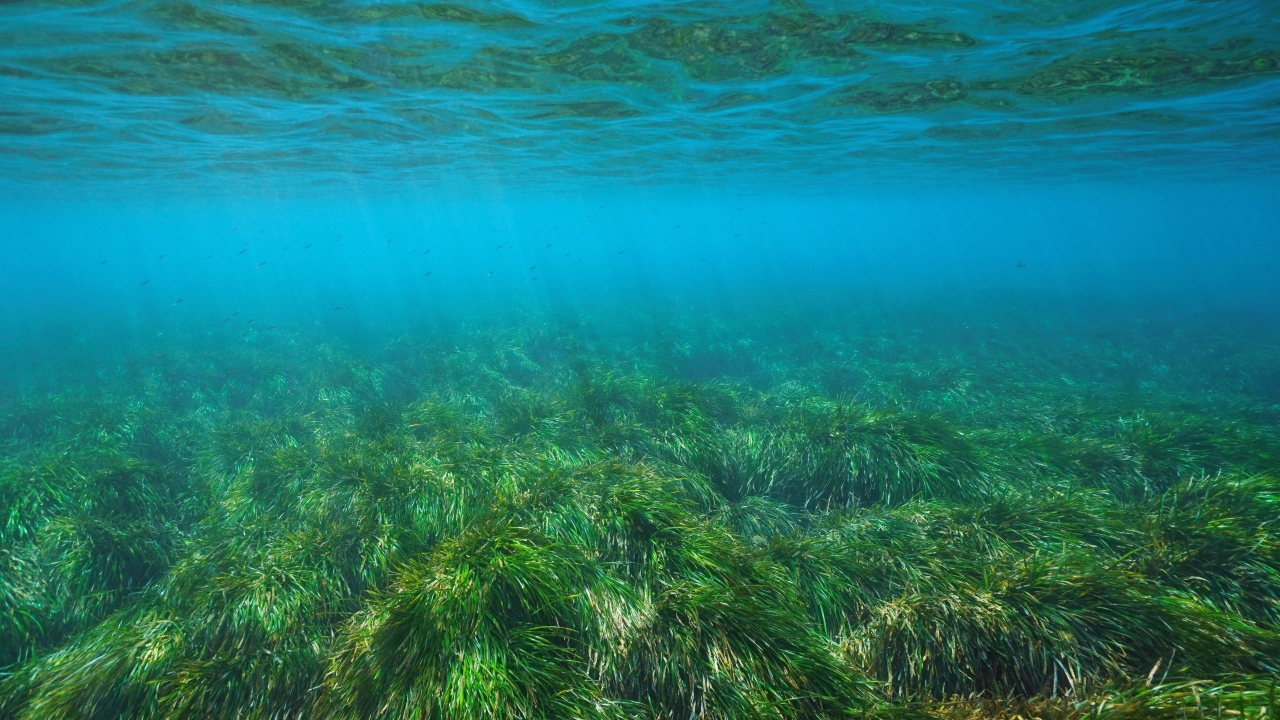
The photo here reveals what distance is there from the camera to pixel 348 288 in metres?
52.4

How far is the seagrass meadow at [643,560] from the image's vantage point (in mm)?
4379

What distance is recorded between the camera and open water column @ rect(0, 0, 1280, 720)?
15.2 ft

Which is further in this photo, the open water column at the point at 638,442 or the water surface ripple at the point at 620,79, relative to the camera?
the water surface ripple at the point at 620,79

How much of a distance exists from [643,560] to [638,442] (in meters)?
4.57

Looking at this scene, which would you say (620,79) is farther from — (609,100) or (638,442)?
(638,442)

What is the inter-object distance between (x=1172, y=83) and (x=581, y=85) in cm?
1576

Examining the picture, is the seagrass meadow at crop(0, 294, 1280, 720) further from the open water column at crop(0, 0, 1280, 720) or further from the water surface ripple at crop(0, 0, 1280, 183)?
the water surface ripple at crop(0, 0, 1280, 183)

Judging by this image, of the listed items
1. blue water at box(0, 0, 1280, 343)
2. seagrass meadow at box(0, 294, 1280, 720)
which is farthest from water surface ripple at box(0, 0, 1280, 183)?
seagrass meadow at box(0, 294, 1280, 720)

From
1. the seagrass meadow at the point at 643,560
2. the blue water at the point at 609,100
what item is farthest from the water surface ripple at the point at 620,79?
the seagrass meadow at the point at 643,560

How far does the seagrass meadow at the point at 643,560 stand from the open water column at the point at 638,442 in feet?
0.16

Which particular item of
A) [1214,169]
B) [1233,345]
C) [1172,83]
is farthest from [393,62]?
[1214,169]

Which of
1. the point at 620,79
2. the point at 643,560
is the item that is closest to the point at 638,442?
the point at 643,560

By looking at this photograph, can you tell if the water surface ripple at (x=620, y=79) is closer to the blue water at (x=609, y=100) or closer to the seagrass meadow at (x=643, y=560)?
the blue water at (x=609, y=100)

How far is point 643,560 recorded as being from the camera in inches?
239
